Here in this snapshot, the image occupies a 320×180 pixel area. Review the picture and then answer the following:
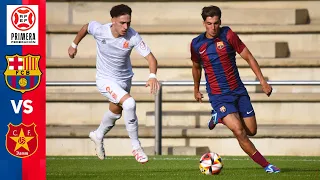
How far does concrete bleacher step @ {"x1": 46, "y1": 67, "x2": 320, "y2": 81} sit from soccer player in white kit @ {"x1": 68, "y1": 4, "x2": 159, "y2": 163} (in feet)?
19.2

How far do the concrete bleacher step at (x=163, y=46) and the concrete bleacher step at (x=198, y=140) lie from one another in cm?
175

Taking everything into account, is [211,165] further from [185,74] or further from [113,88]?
[185,74]

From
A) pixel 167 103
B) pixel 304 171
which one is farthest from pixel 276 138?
pixel 304 171

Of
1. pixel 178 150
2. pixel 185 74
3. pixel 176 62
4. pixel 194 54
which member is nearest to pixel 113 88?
pixel 194 54

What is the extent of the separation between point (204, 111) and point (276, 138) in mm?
1479

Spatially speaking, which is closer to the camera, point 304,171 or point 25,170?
point 25,170

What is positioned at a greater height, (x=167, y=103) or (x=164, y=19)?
(x=164, y=19)

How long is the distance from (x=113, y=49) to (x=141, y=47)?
0.57 m

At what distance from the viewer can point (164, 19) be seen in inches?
803

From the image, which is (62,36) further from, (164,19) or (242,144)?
(242,144)

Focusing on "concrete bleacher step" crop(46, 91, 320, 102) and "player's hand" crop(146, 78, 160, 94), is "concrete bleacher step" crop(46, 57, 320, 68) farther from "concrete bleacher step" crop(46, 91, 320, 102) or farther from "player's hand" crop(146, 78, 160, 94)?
"player's hand" crop(146, 78, 160, 94)

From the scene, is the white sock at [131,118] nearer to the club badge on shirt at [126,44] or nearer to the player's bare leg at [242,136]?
the club badge on shirt at [126,44]

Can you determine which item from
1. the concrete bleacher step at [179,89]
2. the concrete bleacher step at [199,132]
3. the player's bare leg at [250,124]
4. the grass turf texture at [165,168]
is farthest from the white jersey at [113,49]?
the concrete bleacher step at [179,89]

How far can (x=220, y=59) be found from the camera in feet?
40.6
